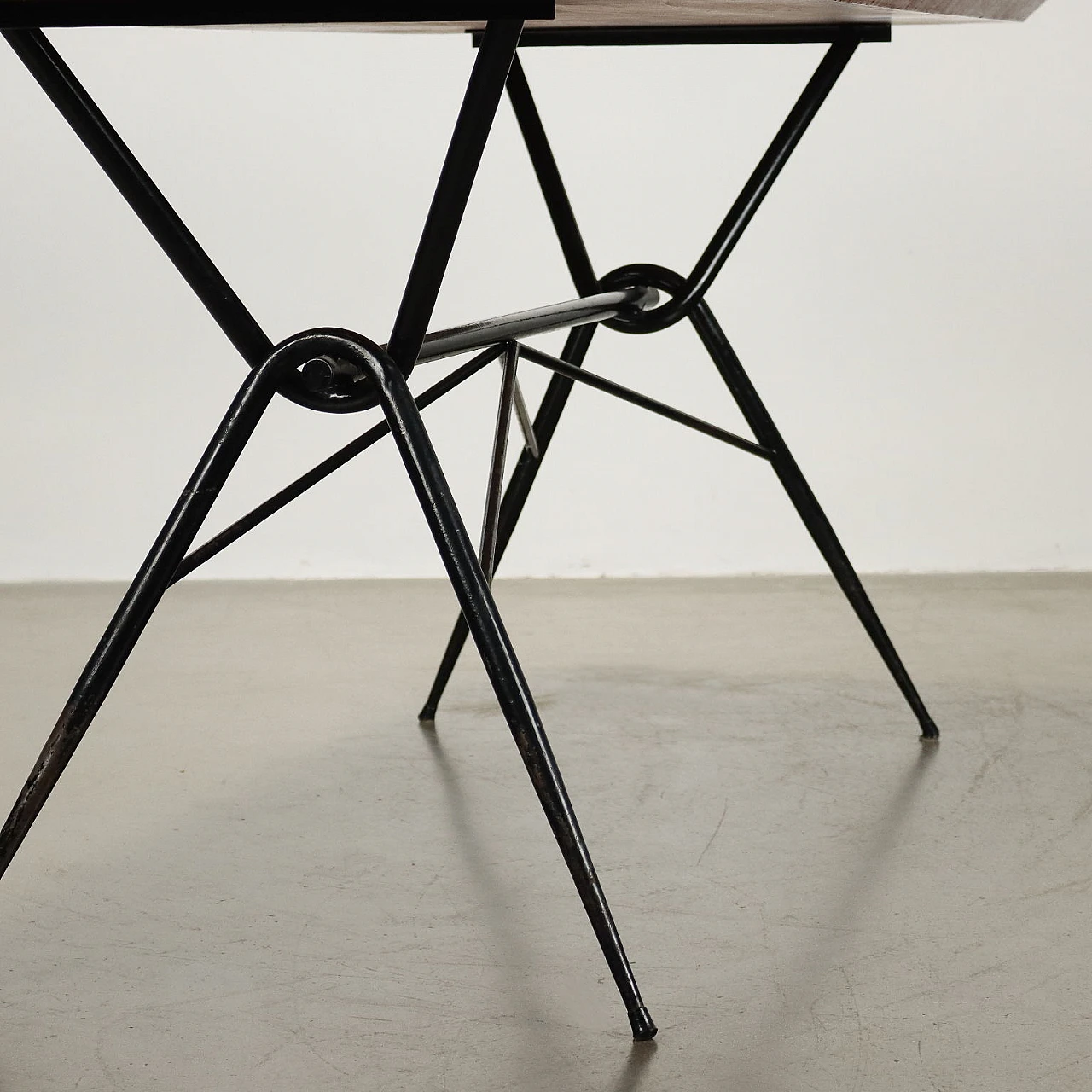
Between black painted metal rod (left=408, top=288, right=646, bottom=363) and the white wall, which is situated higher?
the white wall

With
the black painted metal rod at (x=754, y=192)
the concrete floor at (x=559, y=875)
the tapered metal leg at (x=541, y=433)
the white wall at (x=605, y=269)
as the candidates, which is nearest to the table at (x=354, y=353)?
the concrete floor at (x=559, y=875)

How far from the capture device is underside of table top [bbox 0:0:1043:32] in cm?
100

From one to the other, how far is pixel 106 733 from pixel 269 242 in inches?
67.5

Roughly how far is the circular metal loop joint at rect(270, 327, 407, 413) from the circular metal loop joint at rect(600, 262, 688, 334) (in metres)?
0.71

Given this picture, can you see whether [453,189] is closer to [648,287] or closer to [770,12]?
[770,12]

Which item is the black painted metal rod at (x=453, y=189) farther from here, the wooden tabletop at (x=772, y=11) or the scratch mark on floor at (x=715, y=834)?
the scratch mark on floor at (x=715, y=834)

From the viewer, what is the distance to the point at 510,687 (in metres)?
1.04

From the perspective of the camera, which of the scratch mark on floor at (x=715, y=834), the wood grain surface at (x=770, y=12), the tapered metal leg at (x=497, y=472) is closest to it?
the wood grain surface at (x=770, y=12)

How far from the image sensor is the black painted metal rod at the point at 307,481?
1245 mm

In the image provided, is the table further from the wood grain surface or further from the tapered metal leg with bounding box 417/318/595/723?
the tapered metal leg with bounding box 417/318/595/723

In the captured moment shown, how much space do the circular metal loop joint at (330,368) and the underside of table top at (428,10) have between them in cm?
24

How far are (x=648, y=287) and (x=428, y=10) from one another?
80 cm

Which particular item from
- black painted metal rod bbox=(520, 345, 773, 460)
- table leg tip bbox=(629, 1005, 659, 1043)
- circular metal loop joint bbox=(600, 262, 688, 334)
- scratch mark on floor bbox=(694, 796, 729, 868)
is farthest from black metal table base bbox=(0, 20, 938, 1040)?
circular metal loop joint bbox=(600, 262, 688, 334)

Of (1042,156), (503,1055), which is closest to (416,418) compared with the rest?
(503,1055)
